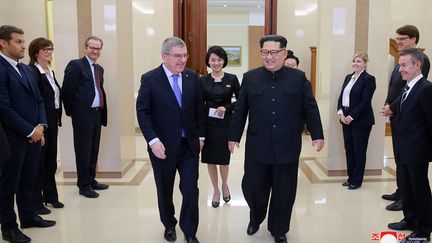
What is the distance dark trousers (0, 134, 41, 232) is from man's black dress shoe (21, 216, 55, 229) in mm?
44

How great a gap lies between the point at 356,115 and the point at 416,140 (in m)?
1.70

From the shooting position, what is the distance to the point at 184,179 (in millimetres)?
3582

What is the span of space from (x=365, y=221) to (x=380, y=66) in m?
2.38

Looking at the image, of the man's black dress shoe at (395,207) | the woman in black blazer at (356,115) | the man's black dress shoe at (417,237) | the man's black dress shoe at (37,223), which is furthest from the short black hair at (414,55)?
the man's black dress shoe at (37,223)

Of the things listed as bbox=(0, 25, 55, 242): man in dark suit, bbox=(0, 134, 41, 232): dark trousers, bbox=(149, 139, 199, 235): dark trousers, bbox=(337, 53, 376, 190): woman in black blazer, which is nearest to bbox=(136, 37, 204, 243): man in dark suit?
bbox=(149, 139, 199, 235): dark trousers

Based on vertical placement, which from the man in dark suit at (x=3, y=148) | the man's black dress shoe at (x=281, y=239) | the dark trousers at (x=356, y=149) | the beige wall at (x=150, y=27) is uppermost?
the beige wall at (x=150, y=27)

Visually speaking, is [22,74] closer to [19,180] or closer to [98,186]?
[19,180]

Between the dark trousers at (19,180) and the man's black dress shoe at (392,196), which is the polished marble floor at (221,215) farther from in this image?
the dark trousers at (19,180)

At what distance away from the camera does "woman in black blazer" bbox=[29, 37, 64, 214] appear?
4.39 m

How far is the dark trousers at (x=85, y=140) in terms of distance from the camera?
4977 millimetres

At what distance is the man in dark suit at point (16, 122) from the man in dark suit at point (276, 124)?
68.2 inches

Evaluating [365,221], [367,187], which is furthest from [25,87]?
[367,187]

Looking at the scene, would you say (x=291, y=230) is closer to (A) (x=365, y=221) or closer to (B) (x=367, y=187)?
(A) (x=365, y=221)

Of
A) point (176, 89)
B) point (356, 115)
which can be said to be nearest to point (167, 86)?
point (176, 89)
